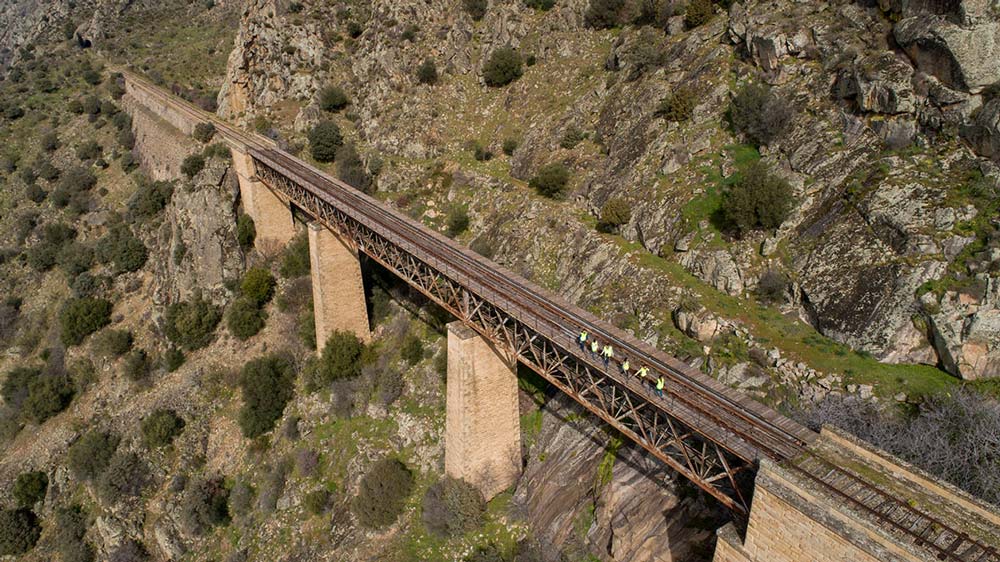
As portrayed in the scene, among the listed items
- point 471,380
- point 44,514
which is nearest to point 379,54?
point 471,380

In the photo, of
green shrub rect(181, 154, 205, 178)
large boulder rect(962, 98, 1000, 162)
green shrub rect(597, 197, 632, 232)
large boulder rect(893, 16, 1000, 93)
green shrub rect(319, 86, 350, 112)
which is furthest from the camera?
green shrub rect(319, 86, 350, 112)

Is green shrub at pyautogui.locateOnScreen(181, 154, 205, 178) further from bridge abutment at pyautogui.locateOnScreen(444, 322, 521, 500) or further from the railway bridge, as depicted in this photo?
bridge abutment at pyautogui.locateOnScreen(444, 322, 521, 500)

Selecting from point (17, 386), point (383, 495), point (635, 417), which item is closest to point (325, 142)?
point (17, 386)

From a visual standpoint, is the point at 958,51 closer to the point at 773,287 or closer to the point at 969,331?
the point at 773,287

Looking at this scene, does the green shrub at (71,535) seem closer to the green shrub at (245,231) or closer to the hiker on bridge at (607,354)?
the green shrub at (245,231)

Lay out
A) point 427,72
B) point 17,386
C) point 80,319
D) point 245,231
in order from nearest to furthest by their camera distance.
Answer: point 17,386 < point 80,319 < point 245,231 < point 427,72

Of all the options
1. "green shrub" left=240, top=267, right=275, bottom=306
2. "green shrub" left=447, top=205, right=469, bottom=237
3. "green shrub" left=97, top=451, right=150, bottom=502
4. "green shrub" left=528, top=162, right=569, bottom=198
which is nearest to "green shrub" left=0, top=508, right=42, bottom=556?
"green shrub" left=97, top=451, right=150, bottom=502
